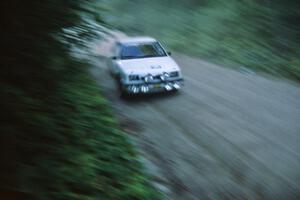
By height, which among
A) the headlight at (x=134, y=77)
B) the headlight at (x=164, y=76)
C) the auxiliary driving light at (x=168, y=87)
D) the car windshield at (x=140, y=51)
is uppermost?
the car windshield at (x=140, y=51)

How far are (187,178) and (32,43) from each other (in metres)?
2.84

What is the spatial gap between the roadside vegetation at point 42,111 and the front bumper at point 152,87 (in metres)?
2.97

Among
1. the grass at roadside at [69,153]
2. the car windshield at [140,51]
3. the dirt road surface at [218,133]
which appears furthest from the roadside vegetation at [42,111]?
the car windshield at [140,51]

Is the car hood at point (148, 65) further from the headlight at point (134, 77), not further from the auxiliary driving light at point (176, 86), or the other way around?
the auxiliary driving light at point (176, 86)

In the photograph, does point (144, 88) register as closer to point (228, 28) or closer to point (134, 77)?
point (134, 77)

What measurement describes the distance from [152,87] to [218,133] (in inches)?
63.1

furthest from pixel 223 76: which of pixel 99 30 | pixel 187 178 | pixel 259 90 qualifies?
pixel 99 30

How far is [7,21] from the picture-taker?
2982mm

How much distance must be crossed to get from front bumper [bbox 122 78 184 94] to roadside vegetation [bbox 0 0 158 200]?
2.97 m

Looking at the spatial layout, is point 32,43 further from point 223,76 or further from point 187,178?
point 223,76

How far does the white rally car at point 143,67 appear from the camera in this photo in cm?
707

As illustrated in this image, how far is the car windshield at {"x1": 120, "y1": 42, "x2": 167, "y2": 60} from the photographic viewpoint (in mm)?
7691

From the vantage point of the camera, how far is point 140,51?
305 inches

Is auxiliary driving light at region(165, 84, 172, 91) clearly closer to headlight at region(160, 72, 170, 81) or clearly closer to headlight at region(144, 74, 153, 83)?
headlight at region(160, 72, 170, 81)
